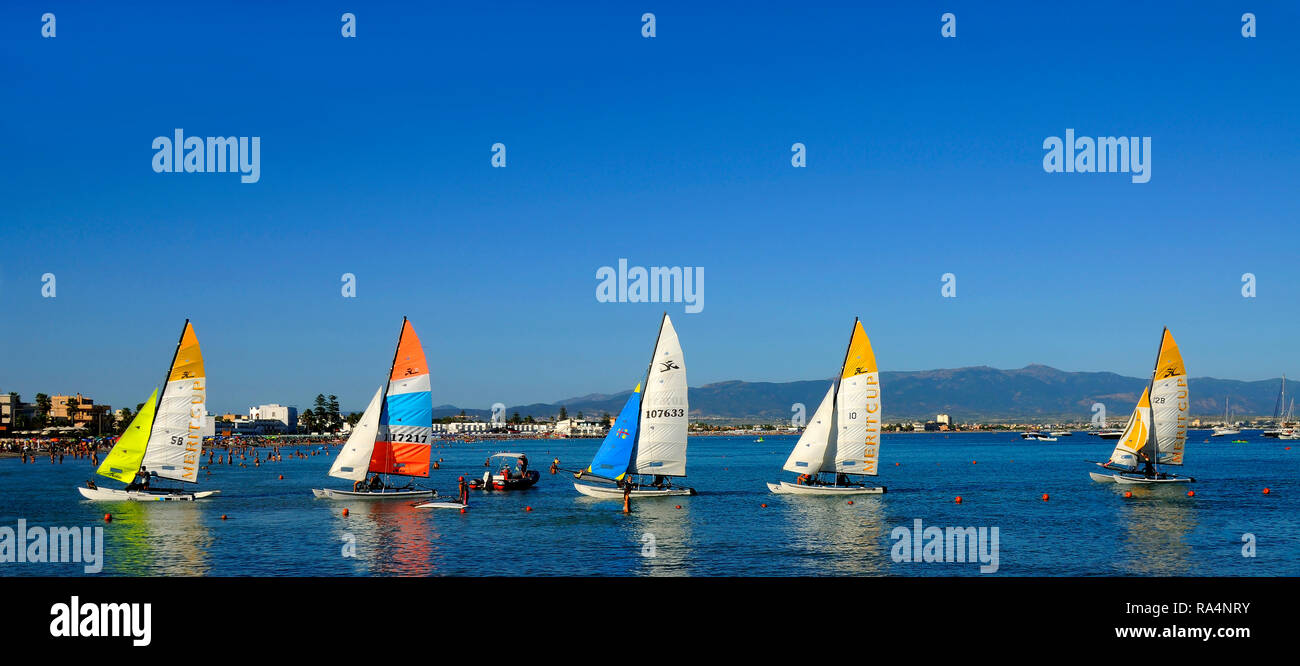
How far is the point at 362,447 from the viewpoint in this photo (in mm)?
71812

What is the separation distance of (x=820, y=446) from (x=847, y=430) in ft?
8.41

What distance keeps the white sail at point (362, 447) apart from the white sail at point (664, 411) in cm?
2017

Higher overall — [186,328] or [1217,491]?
[186,328]

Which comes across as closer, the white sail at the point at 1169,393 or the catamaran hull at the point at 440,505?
the catamaran hull at the point at 440,505

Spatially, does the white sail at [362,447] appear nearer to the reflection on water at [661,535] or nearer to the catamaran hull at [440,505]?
the catamaran hull at [440,505]

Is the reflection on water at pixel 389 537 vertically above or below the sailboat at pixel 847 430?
below

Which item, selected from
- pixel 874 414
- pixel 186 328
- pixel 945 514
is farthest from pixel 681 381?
pixel 186 328

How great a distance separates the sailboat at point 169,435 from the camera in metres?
67.2

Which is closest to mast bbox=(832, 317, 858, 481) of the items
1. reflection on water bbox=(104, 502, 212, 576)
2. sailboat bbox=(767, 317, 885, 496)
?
sailboat bbox=(767, 317, 885, 496)

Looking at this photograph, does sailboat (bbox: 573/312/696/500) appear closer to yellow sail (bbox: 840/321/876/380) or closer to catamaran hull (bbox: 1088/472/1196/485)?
yellow sail (bbox: 840/321/876/380)

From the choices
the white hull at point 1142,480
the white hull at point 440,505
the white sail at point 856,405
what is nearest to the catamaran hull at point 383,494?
the white hull at point 440,505
